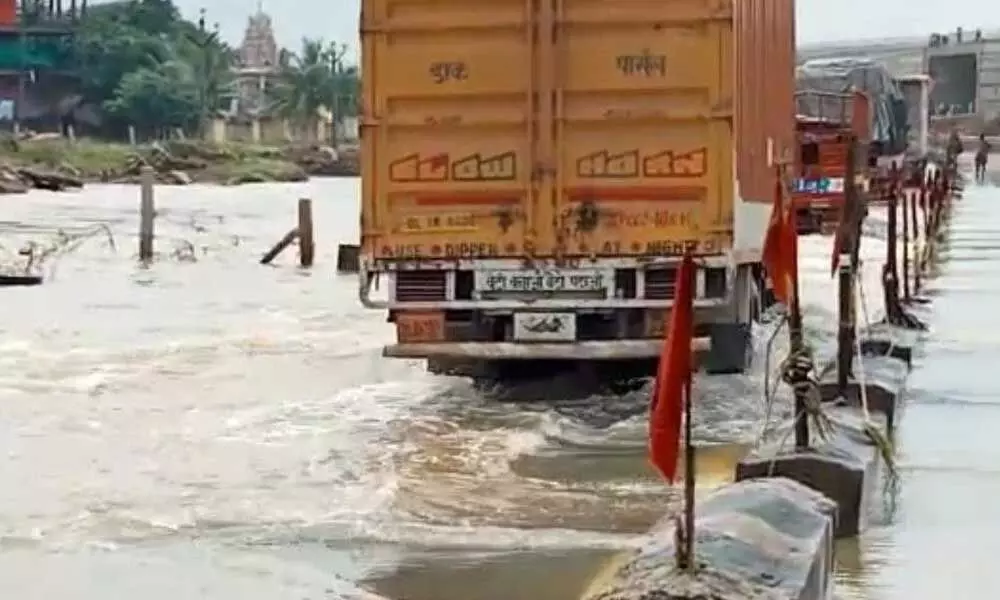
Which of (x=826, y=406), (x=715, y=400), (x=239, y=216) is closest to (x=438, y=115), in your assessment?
(x=715, y=400)

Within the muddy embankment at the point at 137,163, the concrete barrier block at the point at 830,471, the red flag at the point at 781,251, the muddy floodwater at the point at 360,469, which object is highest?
the muddy embankment at the point at 137,163

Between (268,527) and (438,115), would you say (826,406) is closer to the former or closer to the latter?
(268,527)

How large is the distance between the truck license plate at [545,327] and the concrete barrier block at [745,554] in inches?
251

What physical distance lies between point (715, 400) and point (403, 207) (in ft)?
8.67

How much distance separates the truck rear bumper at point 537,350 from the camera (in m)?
13.5

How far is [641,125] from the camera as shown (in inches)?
524

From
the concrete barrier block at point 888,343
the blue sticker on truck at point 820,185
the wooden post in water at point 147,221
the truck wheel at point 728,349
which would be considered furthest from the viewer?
the wooden post in water at point 147,221

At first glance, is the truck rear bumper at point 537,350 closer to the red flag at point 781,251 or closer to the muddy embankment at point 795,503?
the muddy embankment at point 795,503

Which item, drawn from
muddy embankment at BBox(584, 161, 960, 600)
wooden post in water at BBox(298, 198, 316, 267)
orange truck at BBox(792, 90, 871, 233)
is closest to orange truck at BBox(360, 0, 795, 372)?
muddy embankment at BBox(584, 161, 960, 600)

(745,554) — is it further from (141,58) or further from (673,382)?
(141,58)

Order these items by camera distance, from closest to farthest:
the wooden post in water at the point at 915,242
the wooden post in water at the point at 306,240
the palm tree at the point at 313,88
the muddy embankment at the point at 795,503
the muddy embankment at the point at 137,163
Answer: the muddy embankment at the point at 795,503
the wooden post in water at the point at 915,242
the wooden post in water at the point at 306,240
the muddy embankment at the point at 137,163
the palm tree at the point at 313,88

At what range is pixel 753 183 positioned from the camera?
584 inches

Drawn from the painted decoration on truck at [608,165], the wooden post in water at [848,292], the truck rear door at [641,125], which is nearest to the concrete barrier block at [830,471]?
the wooden post in water at [848,292]

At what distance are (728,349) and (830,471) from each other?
604 cm
